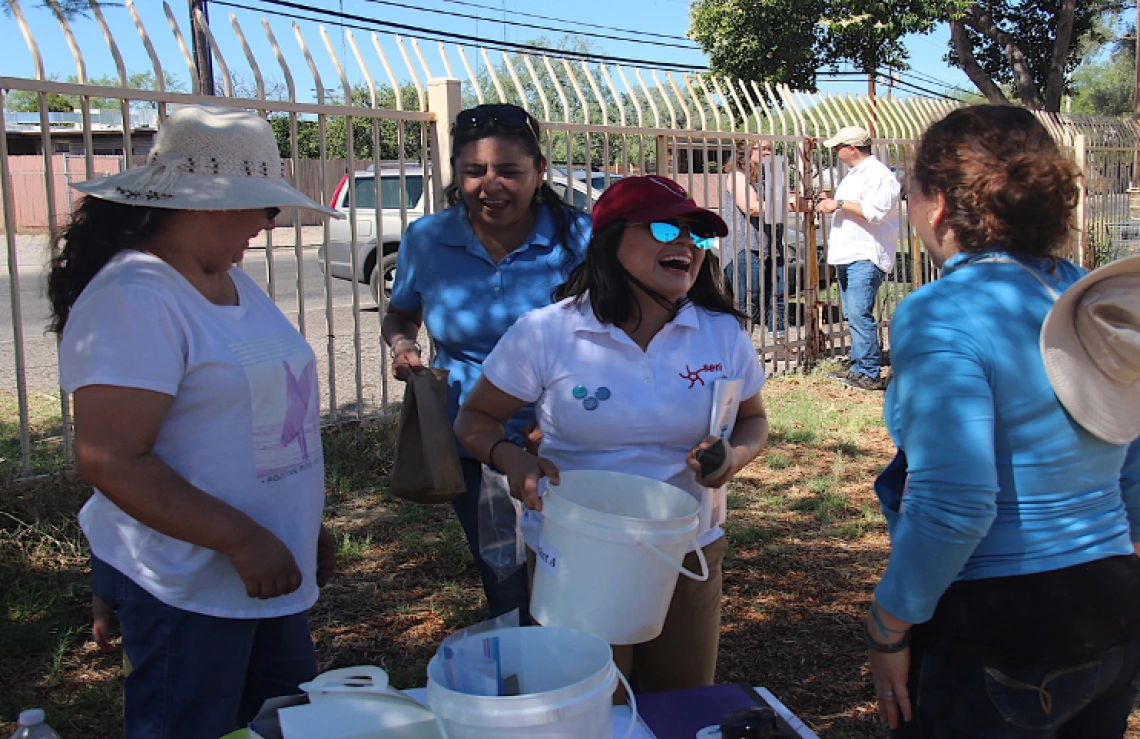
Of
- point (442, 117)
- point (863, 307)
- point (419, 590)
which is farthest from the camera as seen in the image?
point (863, 307)

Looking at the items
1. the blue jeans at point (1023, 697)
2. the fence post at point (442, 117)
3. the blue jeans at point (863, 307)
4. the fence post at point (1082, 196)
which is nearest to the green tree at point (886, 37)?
the fence post at point (1082, 196)

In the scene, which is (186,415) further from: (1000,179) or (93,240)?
(1000,179)

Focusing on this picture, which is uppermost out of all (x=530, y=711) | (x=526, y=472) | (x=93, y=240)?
(x=93, y=240)

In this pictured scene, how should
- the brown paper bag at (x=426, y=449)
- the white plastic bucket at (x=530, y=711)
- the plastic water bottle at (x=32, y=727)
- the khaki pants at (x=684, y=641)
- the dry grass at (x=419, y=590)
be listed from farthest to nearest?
1. the dry grass at (x=419, y=590)
2. the brown paper bag at (x=426, y=449)
3. the khaki pants at (x=684, y=641)
4. the plastic water bottle at (x=32, y=727)
5. the white plastic bucket at (x=530, y=711)

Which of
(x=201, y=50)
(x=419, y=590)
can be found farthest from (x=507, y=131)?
(x=201, y=50)

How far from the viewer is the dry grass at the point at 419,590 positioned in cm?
347

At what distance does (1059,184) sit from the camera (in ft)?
5.71

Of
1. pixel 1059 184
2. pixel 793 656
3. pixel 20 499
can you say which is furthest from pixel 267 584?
pixel 20 499

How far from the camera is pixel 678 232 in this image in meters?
2.22

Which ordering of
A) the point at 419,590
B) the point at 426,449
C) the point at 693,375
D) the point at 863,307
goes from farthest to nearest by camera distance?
the point at 863,307 → the point at 419,590 → the point at 426,449 → the point at 693,375

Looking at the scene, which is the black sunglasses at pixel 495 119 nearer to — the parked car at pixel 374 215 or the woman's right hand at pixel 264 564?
the woman's right hand at pixel 264 564

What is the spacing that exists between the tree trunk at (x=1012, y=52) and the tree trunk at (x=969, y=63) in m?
0.30

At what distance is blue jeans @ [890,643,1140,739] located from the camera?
1.71 meters

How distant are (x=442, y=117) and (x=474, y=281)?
3.06 metres
